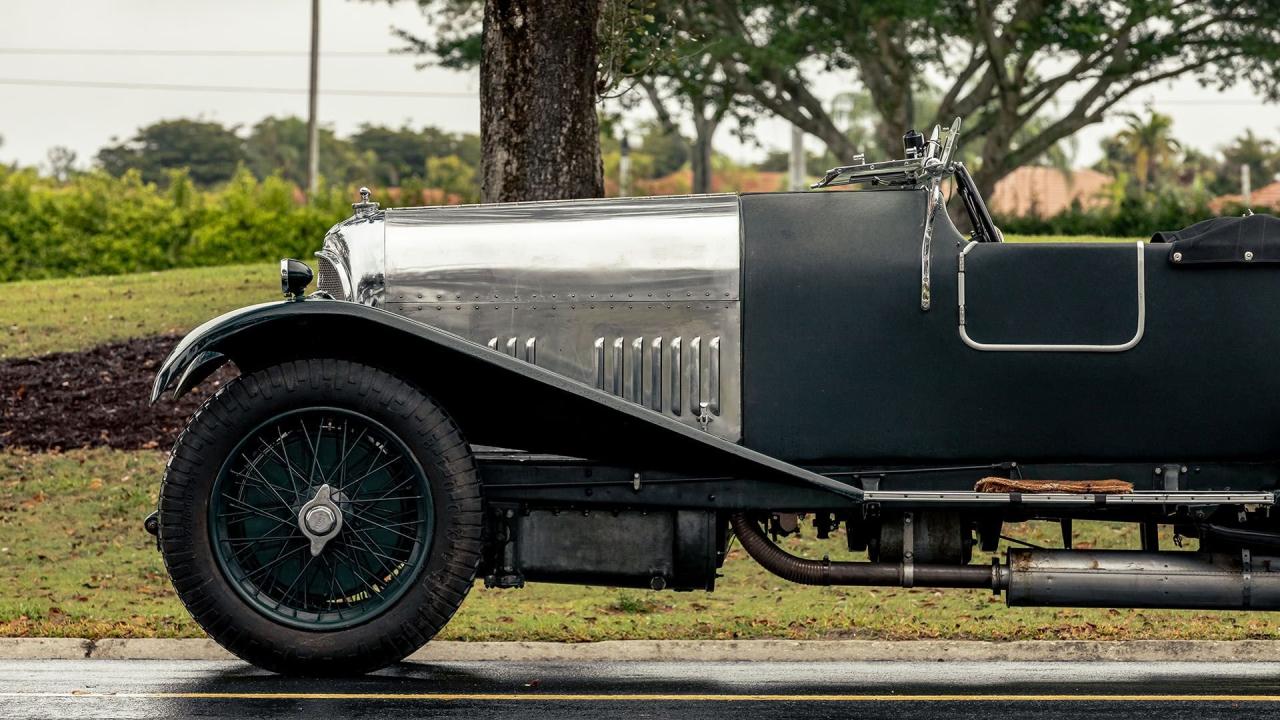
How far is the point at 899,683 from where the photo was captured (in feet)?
20.5

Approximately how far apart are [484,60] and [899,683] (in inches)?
220

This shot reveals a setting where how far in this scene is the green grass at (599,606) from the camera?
25.0ft

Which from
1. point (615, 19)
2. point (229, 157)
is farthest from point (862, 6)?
point (229, 157)

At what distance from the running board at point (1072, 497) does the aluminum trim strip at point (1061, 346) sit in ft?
1.63

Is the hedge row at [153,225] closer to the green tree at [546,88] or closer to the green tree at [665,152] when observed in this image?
the green tree at [546,88]

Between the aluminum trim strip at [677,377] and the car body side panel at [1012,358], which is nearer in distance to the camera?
the car body side panel at [1012,358]

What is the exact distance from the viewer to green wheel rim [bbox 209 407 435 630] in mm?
5703

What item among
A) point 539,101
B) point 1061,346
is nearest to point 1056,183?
point 539,101

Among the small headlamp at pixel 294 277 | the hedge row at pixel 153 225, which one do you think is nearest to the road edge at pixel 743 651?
the small headlamp at pixel 294 277

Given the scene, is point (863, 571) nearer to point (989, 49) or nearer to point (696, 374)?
point (696, 374)

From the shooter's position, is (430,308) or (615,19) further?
(615,19)

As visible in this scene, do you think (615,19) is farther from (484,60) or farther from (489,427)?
(489,427)

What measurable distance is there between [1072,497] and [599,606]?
340cm

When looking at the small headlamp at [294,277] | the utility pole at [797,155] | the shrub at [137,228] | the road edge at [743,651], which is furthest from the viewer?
the utility pole at [797,155]
